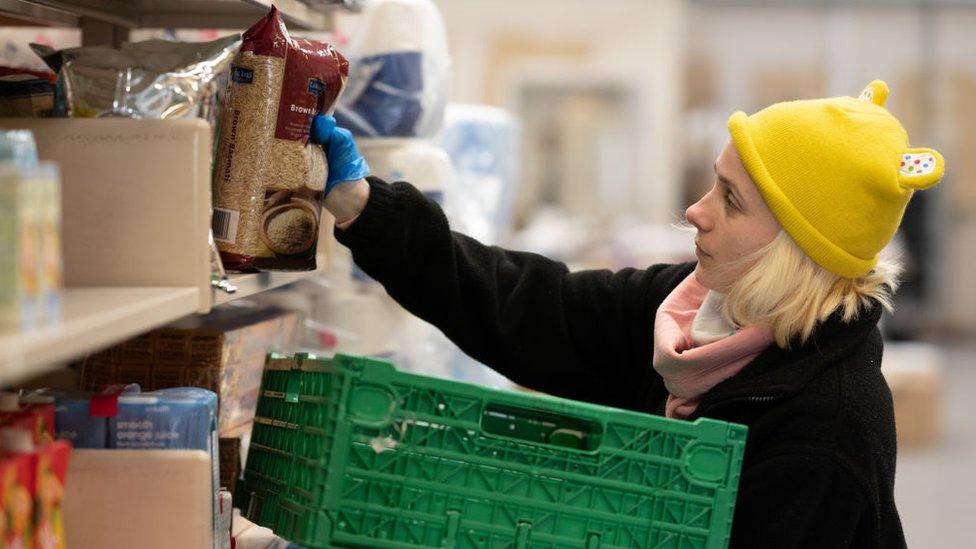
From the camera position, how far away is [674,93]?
9914 millimetres

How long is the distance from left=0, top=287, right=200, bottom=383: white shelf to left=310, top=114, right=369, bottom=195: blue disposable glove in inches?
17.1

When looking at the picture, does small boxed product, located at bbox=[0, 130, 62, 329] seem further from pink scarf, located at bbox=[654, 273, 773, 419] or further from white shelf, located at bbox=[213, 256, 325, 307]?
pink scarf, located at bbox=[654, 273, 773, 419]

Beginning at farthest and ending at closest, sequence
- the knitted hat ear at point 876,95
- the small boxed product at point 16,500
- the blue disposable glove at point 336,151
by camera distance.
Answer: the knitted hat ear at point 876,95 → the blue disposable glove at point 336,151 → the small boxed product at point 16,500

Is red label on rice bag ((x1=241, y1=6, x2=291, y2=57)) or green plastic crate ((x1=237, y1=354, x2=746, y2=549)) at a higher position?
red label on rice bag ((x1=241, y1=6, x2=291, y2=57))

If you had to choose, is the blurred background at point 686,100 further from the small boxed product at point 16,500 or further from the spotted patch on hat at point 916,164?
the small boxed product at point 16,500

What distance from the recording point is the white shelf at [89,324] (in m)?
0.90

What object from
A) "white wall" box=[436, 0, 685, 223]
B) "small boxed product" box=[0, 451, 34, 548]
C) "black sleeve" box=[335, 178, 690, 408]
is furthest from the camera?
"white wall" box=[436, 0, 685, 223]

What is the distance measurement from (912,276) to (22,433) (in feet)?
33.8

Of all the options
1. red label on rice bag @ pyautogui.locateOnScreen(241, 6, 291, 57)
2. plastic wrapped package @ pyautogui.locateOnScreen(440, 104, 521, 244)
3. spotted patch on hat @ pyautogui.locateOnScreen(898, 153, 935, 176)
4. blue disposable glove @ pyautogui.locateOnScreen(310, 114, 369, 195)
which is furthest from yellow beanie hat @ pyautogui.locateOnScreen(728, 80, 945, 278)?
plastic wrapped package @ pyautogui.locateOnScreen(440, 104, 521, 244)

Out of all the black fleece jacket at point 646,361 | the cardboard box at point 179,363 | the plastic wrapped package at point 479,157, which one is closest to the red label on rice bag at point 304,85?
the black fleece jacket at point 646,361

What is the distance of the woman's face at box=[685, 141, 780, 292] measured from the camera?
1.75 meters

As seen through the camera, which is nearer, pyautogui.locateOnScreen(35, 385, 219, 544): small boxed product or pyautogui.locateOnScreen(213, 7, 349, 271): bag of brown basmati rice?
pyautogui.locateOnScreen(35, 385, 219, 544): small boxed product

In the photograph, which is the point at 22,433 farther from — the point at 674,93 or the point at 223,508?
the point at 674,93

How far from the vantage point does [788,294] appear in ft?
5.69
